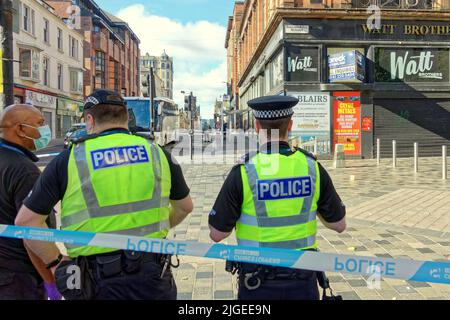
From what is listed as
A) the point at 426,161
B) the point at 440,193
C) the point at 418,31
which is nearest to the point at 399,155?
the point at 426,161

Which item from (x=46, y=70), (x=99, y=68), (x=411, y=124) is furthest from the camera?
(x=99, y=68)

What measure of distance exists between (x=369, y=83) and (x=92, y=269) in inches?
697

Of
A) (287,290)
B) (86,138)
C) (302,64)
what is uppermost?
(302,64)

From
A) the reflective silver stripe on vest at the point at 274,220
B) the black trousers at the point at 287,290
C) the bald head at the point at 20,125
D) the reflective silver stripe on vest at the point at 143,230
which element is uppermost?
the bald head at the point at 20,125

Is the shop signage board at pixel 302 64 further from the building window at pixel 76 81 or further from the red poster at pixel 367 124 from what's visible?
the building window at pixel 76 81

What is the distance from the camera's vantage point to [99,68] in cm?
5225

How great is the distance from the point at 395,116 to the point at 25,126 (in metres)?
18.1

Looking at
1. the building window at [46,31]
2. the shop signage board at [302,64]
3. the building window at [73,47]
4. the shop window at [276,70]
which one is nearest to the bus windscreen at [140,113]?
the shop window at [276,70]

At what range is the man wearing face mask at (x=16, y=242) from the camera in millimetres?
2398

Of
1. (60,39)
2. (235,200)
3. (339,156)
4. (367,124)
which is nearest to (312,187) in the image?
(235,200)

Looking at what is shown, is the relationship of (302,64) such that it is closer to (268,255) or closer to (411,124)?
(411,124)

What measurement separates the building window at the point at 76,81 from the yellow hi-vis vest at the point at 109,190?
42.0 meters

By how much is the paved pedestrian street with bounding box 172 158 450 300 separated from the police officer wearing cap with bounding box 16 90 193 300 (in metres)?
1.94
